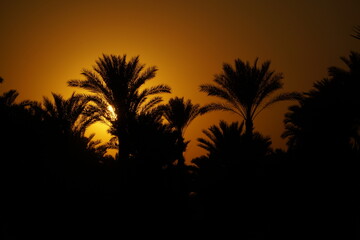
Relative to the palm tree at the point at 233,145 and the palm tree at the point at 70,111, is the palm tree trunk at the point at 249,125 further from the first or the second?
the palm tree at the point at 70,111

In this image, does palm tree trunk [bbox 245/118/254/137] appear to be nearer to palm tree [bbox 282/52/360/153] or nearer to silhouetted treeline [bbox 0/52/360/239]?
silhouetted treeline [bbox 0/52/360/239]

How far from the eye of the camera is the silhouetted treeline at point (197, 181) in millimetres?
11727

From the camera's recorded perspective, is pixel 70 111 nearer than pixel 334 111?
No

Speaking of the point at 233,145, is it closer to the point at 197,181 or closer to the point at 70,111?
the point at 197,181

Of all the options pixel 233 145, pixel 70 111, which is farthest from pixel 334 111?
pixel 70 111

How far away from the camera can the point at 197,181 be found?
629 inches

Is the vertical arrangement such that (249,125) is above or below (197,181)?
above

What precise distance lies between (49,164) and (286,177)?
787cm

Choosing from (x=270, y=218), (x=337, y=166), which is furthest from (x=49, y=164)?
(x=337, y=166)

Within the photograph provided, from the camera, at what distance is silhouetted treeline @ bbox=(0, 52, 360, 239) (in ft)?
38.5

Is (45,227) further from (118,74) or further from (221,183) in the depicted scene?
(118,74)

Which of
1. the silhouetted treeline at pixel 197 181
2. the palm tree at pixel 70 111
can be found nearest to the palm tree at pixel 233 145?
the silhouetted treeline at pixel 197 181

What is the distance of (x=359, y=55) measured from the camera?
17.1 metres

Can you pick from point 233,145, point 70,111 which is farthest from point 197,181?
point 70,111
